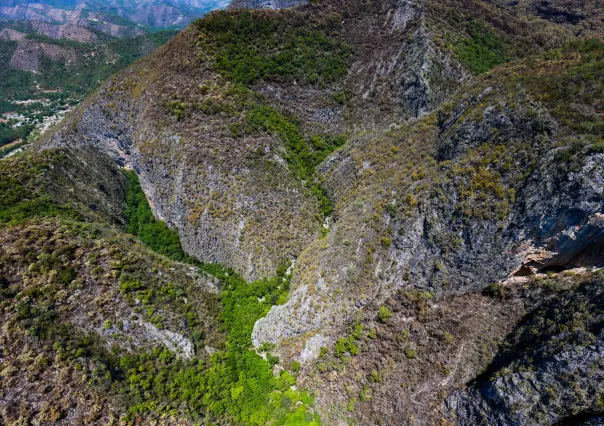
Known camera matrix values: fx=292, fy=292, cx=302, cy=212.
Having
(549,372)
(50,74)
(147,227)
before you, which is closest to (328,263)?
(549,372)

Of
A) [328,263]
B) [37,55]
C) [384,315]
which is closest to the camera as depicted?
[384,315]

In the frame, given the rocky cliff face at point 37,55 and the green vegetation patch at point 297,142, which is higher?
the rocky cliff face at point 37,55

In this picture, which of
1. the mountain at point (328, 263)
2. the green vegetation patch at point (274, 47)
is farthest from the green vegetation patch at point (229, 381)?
the green vegetation patch at point (274, 47)

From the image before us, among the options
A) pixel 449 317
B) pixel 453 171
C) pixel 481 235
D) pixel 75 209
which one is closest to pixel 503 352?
pixel 449 317

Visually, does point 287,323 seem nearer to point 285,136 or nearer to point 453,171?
point 453,171

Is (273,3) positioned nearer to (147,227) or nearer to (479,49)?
(479,49)

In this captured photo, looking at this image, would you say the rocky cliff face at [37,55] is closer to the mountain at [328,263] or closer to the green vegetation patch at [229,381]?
the mountain at [328,263]
